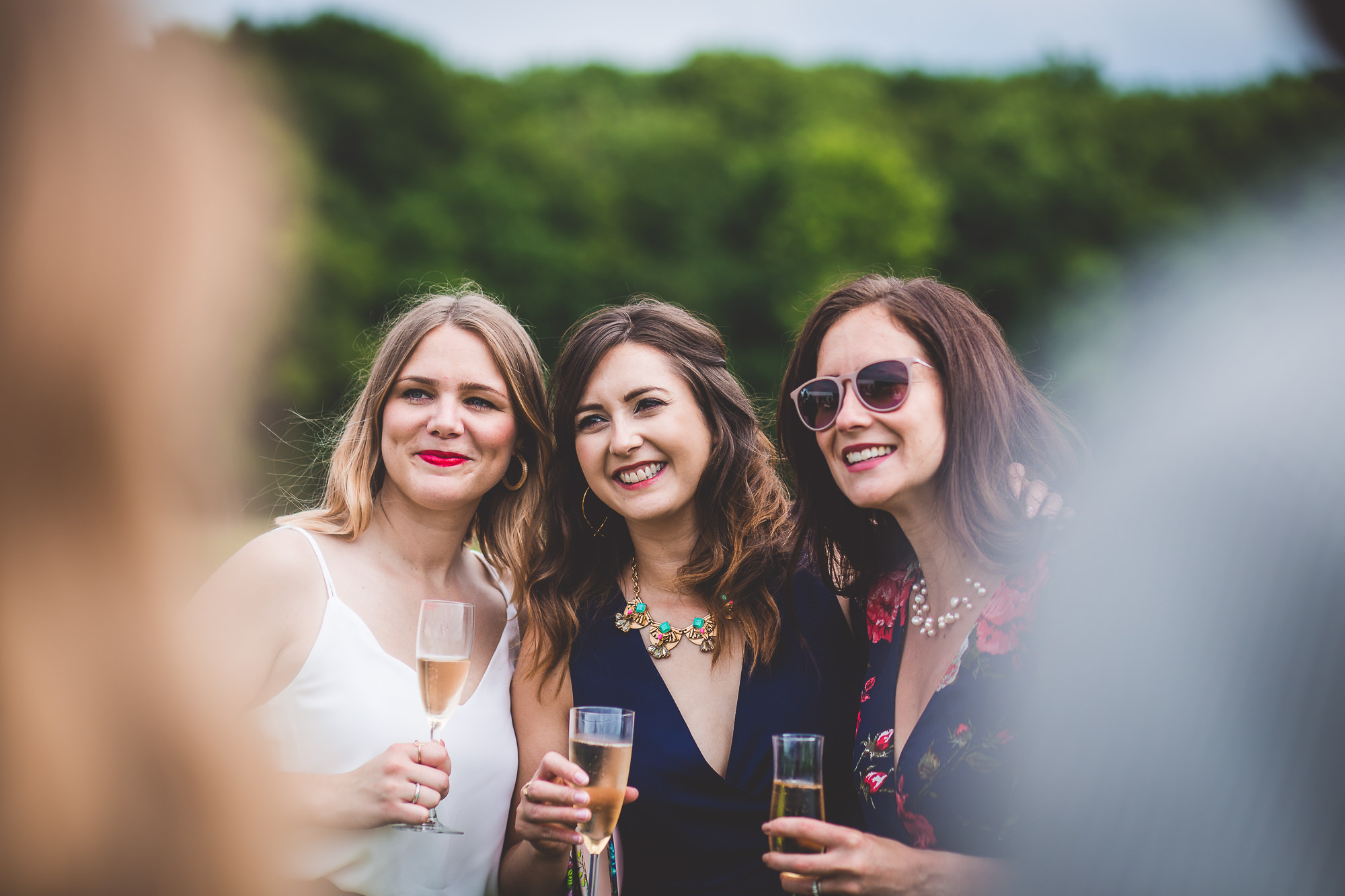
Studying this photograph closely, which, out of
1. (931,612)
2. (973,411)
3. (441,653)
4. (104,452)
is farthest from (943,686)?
(104,452)

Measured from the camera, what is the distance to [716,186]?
48719mm

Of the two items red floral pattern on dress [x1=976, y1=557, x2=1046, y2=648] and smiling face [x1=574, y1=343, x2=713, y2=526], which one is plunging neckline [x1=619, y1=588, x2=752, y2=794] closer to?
smiling face [x1=574, y1=343, x2=713, y2=526]

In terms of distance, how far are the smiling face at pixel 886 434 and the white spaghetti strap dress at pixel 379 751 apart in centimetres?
166

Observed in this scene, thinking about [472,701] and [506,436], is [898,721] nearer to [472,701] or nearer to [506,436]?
[472,701]

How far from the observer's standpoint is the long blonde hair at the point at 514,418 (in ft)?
13.6

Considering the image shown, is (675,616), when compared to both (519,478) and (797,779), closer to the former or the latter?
(519,478)

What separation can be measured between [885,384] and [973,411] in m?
0.30

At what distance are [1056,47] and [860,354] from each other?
6464 cm

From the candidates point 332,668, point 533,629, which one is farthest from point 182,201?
point 533,629

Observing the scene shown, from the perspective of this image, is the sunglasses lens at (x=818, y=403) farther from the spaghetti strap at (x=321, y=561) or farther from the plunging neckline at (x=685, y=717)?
the spaghetti strap at (x=321, y=561)

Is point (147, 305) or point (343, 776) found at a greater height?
point (147, 305)

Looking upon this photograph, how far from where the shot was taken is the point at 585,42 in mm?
59375

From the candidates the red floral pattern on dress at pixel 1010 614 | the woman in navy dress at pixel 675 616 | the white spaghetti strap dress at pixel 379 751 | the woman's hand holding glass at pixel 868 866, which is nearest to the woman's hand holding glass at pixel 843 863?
the woman's hand holding glass at pixel 868 866

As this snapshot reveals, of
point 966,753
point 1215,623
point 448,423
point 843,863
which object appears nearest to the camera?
point 1215,623
